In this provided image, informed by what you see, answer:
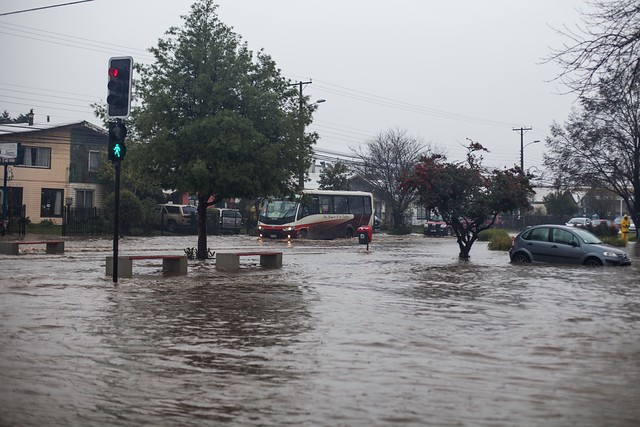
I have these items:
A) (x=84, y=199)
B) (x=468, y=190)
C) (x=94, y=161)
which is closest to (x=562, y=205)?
(x=94, y=161)

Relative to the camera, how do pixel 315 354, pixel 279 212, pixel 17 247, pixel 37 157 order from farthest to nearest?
pixel 37 157 < pixel 279 212 < pixel 17 247 < pixel 315 354

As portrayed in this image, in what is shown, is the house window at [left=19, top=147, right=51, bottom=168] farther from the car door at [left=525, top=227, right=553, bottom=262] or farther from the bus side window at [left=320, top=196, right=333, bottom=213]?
the car door at [left=525, top=227, right=553, bottom=262]

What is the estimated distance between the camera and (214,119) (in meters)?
25.7

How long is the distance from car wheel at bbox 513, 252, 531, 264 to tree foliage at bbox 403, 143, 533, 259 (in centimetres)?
298

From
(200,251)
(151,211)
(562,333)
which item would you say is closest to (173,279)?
(200,251)

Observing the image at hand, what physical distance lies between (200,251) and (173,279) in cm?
810

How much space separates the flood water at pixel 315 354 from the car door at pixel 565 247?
664 centimetres

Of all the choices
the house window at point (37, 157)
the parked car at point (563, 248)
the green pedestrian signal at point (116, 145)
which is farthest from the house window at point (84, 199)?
the green pedestrian signal at point (116, 145)

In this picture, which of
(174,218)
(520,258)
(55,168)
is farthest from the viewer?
(55,168)

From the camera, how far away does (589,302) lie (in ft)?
51.2

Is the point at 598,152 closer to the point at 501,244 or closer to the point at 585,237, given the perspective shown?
the point at 501,244

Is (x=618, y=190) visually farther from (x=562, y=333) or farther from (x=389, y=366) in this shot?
(x=389, y=366)

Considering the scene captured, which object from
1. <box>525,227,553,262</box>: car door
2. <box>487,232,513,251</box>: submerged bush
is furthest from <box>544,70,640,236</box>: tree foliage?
<box>525,227,553,262</box>: car door

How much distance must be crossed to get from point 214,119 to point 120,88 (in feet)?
27.6
